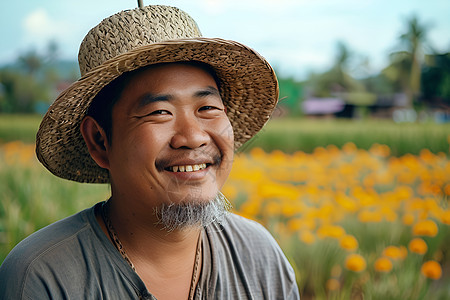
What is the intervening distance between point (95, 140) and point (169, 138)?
1.27 feet

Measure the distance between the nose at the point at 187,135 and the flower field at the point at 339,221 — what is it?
1.46 meters

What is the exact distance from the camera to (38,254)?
5.04 ft

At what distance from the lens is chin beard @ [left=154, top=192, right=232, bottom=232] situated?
5.28 ft

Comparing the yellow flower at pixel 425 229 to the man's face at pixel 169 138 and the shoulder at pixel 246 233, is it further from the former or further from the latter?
the man's face at pixel 169 138

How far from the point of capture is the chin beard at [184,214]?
161cm

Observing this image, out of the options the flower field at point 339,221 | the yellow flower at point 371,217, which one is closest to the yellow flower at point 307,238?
the flower field at point 339,221

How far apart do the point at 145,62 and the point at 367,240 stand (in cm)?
297

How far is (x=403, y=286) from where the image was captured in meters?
2.95

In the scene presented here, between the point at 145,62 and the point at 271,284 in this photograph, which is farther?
the point at 271,284

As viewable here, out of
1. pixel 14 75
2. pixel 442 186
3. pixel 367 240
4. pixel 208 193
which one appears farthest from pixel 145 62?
pixel 14 75

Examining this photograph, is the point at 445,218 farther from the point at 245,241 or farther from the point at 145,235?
the point at 145,235

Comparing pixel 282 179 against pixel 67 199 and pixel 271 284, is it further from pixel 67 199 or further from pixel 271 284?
pixel 271 284

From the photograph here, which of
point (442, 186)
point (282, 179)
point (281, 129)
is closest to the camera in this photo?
point (442, 186)

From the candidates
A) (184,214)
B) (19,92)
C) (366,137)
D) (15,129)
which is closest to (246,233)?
(184,214)
